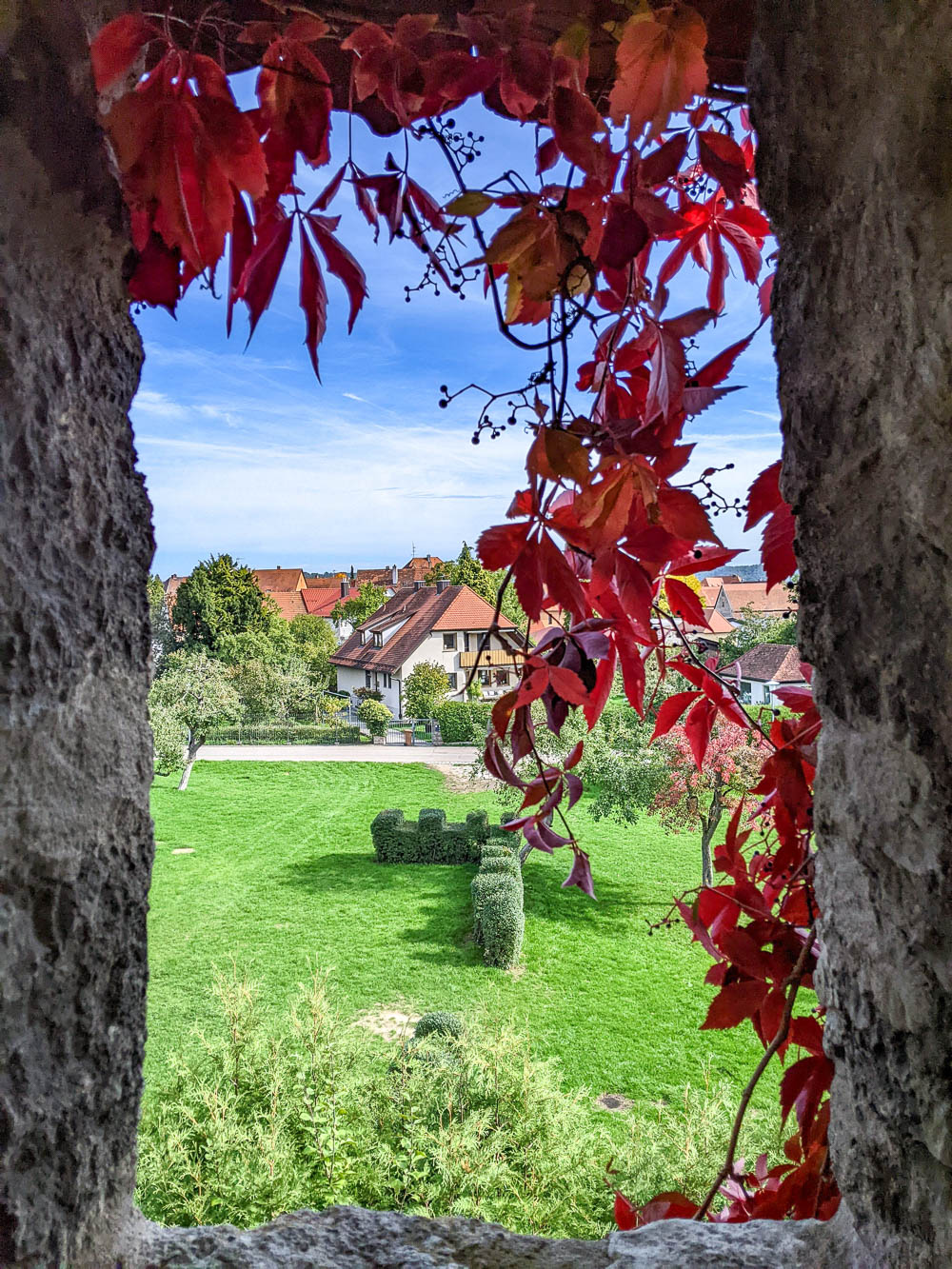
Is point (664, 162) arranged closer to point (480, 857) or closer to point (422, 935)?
point (422, 935)

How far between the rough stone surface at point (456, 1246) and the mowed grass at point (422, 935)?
3.64 m

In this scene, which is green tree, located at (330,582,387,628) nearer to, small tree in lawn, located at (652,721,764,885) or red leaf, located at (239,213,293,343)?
small tree in lawn, located at (652,721,764,885)

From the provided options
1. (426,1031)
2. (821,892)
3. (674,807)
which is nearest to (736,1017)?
(821,892)

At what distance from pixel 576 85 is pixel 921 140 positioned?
200 millimetres

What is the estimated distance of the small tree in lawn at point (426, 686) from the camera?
1412cm

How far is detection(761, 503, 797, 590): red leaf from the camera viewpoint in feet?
1.49

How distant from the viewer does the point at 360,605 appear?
21.6 meters

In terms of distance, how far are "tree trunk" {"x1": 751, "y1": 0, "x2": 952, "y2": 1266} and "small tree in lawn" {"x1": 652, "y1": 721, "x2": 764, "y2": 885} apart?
5693 millimetres

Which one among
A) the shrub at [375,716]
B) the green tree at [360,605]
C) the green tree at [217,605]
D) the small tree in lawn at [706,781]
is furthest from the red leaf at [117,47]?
the green tree at [360,605]

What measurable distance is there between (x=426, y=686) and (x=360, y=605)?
7.88m

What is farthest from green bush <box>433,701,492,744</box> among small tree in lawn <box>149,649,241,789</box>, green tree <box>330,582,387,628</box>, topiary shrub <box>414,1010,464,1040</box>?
topiary shrub <box>414,1010,464,1040</box>

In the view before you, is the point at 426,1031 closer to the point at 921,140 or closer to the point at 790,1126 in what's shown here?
the point at 790,1126

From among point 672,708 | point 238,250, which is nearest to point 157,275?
point 238,250

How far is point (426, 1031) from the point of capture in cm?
450
